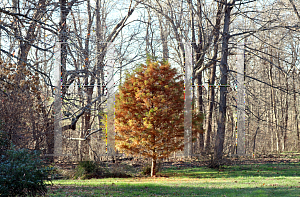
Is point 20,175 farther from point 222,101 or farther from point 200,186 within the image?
point 222,101

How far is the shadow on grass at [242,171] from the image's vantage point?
13578 mm

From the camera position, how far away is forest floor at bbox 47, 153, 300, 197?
28.3 ft

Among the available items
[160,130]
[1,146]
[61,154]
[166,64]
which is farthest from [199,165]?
[1,146]

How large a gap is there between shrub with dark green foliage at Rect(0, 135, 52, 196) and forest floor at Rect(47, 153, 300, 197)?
6.19 ft

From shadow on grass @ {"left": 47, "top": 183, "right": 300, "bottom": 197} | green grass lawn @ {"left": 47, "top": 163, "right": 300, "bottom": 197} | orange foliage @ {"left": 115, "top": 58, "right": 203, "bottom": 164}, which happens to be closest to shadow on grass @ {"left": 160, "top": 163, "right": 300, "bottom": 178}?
green grass lawn @ {"left": 47, "top": 163, "right": 300, "bottom": 197}

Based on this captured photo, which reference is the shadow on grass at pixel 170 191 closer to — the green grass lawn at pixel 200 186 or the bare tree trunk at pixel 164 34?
the green grass lawn at pixel 200 186

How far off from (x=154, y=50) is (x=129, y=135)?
11.2 metres

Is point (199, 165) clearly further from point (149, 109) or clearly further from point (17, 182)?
point (17, 182)

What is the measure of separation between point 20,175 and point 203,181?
8009 mm

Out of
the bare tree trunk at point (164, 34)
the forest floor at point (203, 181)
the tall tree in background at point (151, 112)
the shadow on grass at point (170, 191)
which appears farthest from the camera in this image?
the bare tree trunk at point (164, 34)

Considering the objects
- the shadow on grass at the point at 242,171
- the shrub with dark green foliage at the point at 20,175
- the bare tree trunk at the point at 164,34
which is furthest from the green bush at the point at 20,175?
the bare tree trunk at the point at 164,34

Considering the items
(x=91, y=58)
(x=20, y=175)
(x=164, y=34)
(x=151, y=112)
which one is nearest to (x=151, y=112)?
(x=151, y=112)

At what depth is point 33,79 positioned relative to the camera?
13.0 metres

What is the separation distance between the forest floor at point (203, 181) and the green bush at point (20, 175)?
6.23 feet
